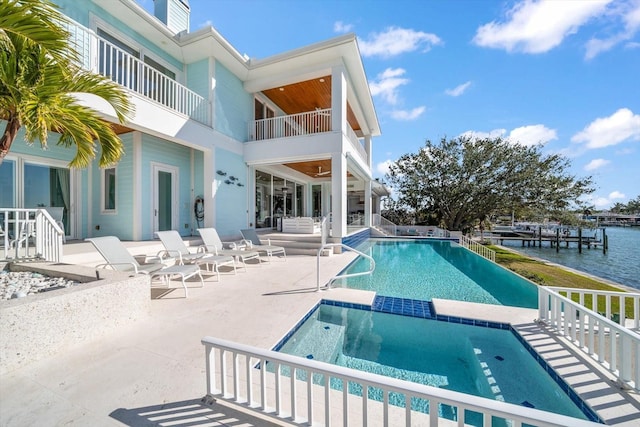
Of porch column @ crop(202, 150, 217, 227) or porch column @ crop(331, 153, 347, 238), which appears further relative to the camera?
porch column @ crop(331, 153, 347, 238)

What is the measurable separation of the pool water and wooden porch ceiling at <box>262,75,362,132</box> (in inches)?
366

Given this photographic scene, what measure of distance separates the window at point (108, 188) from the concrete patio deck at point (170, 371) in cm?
556

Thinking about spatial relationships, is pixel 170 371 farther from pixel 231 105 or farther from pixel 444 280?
pixel 231 105

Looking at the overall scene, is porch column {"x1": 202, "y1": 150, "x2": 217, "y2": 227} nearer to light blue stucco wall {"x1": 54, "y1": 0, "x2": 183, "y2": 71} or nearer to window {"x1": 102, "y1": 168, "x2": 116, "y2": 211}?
window {"x1": 102, "y1": 168, "x2": 116, "y2": 211}

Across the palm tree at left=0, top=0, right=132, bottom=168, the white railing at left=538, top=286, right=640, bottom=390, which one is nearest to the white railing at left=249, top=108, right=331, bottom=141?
the palm tree at left=0, top=0, right=132, bottom=168

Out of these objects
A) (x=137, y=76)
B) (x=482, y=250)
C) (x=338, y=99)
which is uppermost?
(x=338, y=99)

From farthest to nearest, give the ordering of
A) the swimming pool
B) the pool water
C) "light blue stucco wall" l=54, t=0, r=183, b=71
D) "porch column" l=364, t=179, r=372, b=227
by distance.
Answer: "porch column" l=364, t=179, r=372, b=227 → "light blue stucco wall" l=54, t=0, r=183, b=71 → the swimming pool → the pool water

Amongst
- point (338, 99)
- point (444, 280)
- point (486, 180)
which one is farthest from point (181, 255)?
point (486, 180)

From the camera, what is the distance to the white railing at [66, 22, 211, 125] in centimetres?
630

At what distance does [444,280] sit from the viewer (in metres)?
7.10

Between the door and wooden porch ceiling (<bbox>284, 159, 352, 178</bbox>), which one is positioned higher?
wooden porch ceiling (<bbox>284, 159, 352, 178</bbox>)

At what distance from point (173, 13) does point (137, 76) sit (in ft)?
16.1

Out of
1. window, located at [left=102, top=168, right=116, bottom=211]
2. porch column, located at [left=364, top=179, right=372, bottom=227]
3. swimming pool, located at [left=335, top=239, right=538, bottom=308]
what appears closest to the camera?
swimming pool, located at [left=335, top=239, right=538, bottom=308]

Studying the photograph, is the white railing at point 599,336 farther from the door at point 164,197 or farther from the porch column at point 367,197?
the porch column at point 367,197
